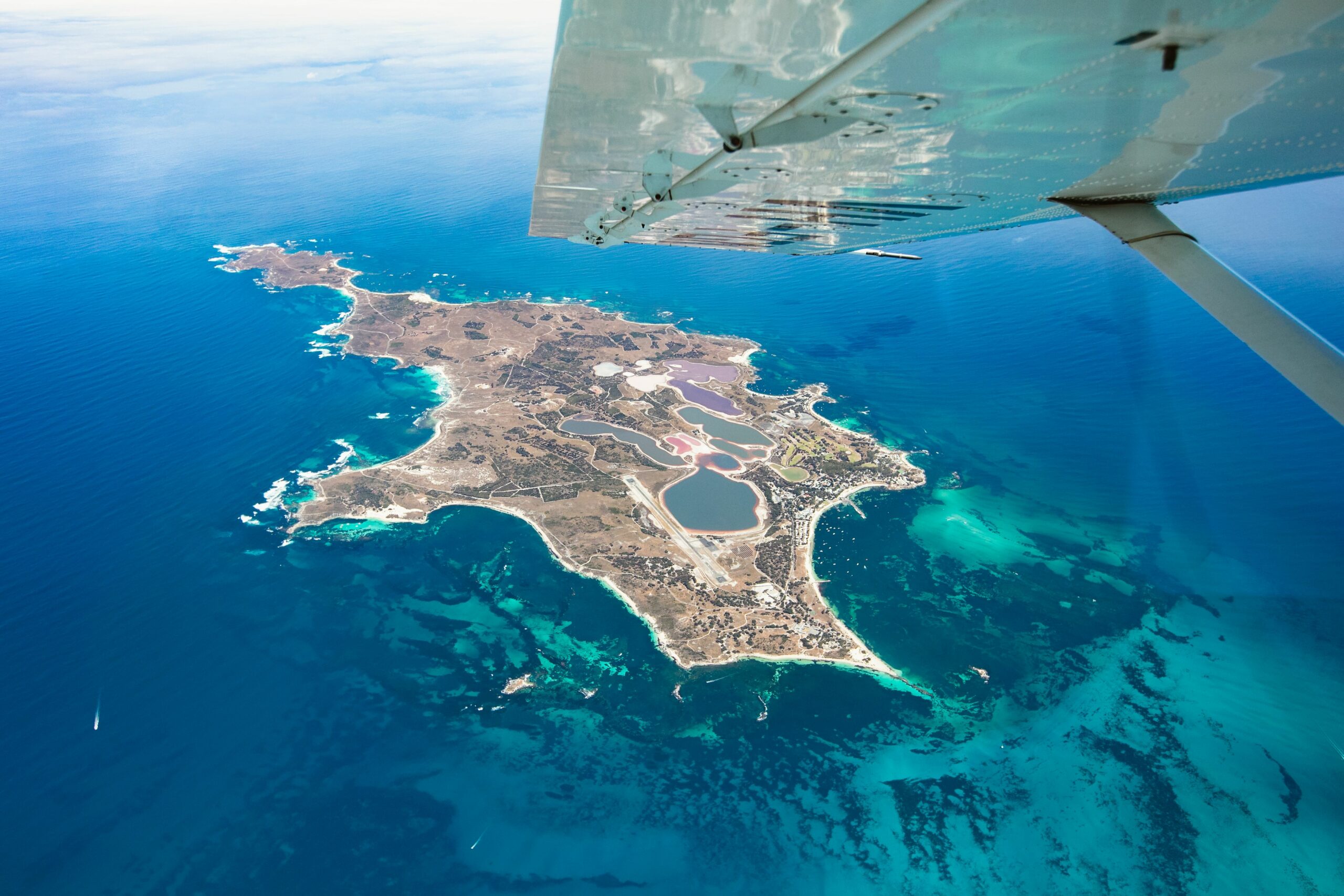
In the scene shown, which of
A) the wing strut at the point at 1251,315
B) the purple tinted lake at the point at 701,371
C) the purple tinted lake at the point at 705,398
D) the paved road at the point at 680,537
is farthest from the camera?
the purple tinted lake at the point at 701,371

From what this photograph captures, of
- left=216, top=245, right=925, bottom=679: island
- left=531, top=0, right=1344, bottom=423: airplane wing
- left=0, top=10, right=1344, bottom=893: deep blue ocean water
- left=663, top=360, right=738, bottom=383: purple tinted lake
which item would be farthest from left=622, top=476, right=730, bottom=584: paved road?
left=531, top=0, right=1344, bottom=423: airplane wing

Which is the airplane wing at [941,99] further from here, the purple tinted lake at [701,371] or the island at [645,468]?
the purple tinted lake at [701,371]

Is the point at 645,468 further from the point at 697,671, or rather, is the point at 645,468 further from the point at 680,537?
the point at 697,671

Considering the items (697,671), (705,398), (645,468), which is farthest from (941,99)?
(705,398)

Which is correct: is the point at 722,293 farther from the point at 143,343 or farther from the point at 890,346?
the point at 143,343

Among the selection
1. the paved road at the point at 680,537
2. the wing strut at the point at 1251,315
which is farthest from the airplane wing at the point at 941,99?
the paved road at the point at 680,537

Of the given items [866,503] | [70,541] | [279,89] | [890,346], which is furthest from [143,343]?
[279,89]
